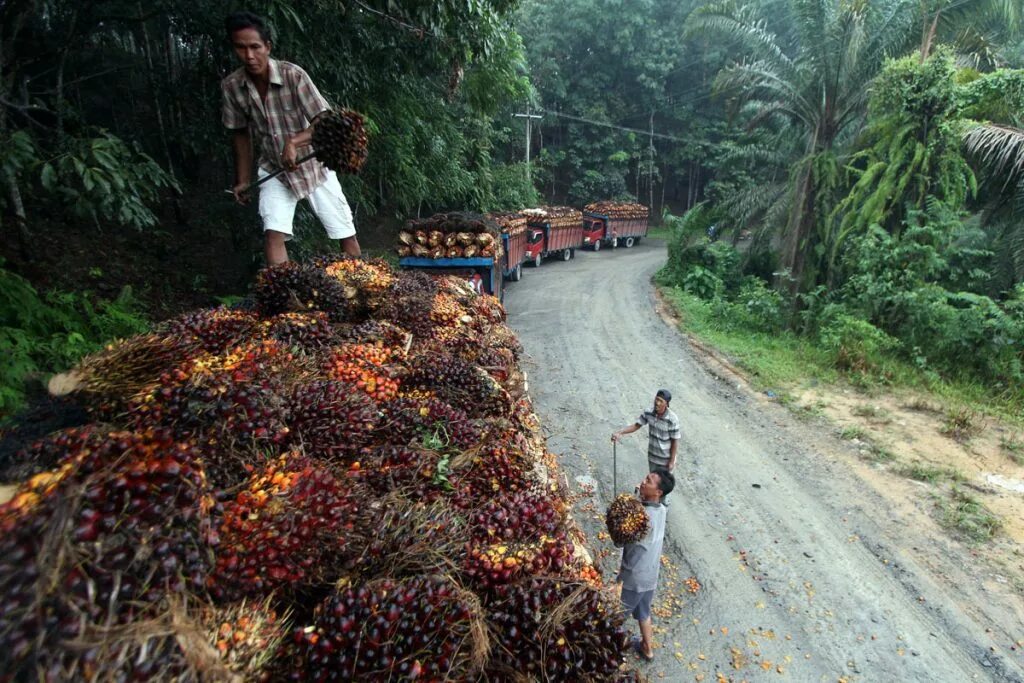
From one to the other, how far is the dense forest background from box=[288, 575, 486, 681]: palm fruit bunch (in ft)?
10.8

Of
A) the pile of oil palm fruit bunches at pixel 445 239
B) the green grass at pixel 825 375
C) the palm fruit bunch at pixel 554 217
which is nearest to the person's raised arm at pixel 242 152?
the pile of oil palm fruit bunches at pixel 445 239

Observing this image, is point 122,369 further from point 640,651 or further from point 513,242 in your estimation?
point 513,242

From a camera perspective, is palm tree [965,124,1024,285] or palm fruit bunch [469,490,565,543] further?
palm tree [965,124,1024,285]

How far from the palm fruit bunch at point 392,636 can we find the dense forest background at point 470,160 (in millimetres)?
3286

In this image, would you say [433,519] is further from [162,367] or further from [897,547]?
[897,547]

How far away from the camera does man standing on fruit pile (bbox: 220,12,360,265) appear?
3.03 meters

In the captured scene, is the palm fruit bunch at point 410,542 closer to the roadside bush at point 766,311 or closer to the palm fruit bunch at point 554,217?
the roadside bush at point 766,311

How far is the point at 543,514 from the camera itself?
5.88 ft

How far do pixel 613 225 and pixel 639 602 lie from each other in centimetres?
2303

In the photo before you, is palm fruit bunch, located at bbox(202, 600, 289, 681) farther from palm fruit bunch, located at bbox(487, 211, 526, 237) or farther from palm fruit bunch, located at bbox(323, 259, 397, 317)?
palm fruit bunch, located at bbox(487, 211, 526, 237)

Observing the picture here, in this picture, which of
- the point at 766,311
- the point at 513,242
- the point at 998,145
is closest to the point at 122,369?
the point at 766,311

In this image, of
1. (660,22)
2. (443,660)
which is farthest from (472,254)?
(660,22)

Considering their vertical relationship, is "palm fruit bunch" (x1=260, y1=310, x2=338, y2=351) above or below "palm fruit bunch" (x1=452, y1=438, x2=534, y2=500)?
above

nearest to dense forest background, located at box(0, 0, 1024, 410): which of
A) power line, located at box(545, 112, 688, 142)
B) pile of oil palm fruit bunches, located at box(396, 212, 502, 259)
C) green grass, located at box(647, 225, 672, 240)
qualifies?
pile of oil palm fruit bunches, located at box(396, 212, 502, 259)
